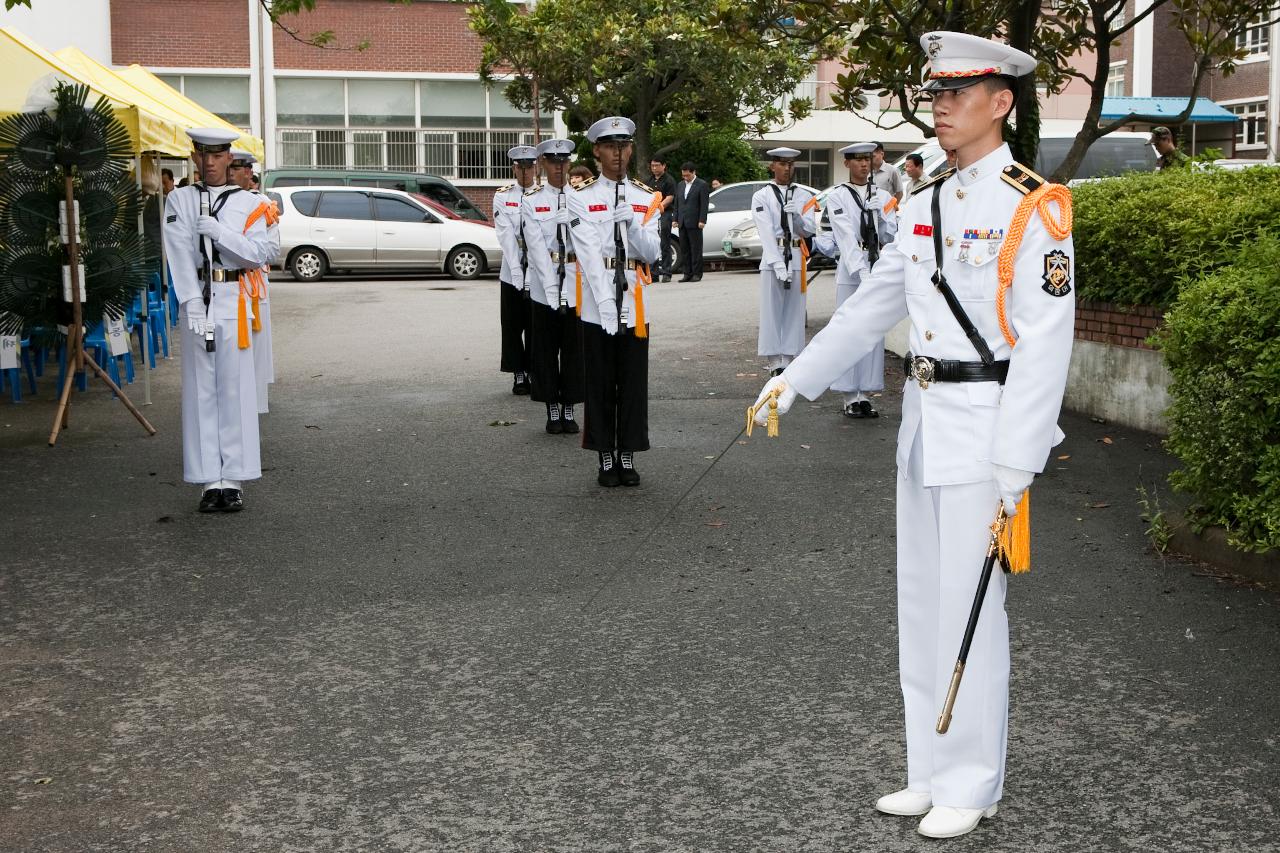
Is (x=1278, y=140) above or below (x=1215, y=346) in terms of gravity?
above

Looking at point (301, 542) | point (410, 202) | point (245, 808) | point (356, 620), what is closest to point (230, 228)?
point (301, 542)

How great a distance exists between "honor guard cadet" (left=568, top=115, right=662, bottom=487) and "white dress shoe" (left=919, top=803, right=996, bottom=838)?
16.7ft

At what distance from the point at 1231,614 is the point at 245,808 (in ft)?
12.8

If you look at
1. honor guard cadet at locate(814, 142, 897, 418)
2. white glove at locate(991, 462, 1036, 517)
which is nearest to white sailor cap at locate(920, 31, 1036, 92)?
white glove at locate(991, 462, 1036, 517)

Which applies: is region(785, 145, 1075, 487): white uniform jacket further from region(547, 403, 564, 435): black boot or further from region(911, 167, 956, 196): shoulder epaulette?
region(547, 403, 564, 435): black boot

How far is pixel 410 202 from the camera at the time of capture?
27.5 metres

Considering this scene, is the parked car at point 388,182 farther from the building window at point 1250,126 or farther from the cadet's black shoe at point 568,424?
the building window at point 1250,126

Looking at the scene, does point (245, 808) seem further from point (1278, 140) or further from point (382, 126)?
point (382, 126)

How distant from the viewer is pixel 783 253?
12.8 meters

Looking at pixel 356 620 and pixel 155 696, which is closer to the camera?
pixel 155 696

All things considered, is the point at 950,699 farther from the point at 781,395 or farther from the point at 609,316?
the point at 609,316

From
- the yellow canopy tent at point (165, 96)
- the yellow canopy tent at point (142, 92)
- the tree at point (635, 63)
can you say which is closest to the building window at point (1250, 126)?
the tree at point (635, 63)

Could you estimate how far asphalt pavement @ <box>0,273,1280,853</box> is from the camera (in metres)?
4.30

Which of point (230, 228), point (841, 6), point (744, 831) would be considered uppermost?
point (841, 6)
